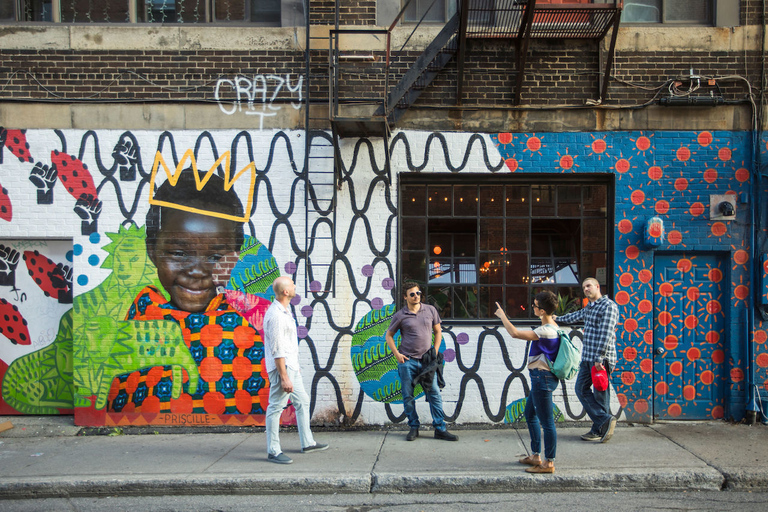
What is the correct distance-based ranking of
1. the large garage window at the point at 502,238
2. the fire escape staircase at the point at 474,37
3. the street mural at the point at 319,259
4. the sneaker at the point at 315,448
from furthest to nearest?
the large garage window at the point at 502,238, the street mural at the point at 319,259, the fire escape staircase at the point at 474,37, the sneaker at the point at 315,448

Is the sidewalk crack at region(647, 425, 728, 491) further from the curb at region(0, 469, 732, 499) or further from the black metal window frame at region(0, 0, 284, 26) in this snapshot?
the black metal window frame at region(0, 0, 284, 26)

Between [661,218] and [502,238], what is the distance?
6.28 feet

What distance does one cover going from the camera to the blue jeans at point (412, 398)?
643cm

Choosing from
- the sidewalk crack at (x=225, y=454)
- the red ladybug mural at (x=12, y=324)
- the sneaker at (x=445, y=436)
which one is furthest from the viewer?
the red ladybug mural at (x=12, y=324)

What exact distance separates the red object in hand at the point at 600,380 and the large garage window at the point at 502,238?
1319mm

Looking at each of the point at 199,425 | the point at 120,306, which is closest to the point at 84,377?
the point at 120,306

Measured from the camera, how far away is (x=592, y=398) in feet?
20.9

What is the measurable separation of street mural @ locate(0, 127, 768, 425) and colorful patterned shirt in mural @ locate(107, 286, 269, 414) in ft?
0.06

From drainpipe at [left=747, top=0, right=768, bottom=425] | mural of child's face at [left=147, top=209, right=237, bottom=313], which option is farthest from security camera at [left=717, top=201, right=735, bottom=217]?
mural of child's face at [left=147, top=209, right=237, bottom=313]

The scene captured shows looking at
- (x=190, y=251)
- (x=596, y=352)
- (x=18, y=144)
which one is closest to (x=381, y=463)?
(x=596, y=352)

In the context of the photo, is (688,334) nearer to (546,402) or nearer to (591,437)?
(591,437)

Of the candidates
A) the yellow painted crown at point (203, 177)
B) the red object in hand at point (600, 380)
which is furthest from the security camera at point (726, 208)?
the yellow painted crown at point (203, 177)

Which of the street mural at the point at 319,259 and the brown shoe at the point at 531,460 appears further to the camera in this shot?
the street mural at the point at 319,259

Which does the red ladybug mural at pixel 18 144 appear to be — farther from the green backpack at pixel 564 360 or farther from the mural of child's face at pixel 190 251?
the green backpack at pixel 564 360
